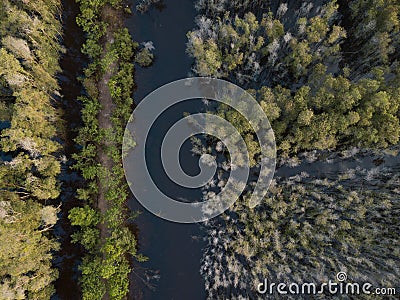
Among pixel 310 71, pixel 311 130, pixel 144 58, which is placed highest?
pixel 144 58

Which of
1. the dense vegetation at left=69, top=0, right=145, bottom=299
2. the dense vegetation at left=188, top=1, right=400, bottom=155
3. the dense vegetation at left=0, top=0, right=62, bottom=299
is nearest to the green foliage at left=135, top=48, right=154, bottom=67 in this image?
the dense vegetation at left=69, top=0, right=145, bottom=299

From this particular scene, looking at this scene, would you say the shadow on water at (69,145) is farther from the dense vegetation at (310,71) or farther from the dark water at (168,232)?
the dense vegetation at (310,71)

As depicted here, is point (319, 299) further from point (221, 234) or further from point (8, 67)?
point (8, 67)

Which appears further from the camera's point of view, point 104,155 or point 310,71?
point 104,155

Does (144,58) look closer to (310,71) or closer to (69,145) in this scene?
(69,145)

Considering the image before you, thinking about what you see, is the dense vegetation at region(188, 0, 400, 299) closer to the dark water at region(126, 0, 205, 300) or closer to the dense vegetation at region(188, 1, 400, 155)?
the dense vegetation at region(188, 1, 400, 155)

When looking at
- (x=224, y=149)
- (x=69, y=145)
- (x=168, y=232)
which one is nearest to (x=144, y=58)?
(x=69, y=145)

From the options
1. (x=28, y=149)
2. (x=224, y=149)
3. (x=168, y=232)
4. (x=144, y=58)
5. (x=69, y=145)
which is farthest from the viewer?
(x=144, y=58)

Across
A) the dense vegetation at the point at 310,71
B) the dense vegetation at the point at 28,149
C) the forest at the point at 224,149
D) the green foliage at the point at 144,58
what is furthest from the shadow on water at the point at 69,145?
the dense vegetation at the point at 310,71
